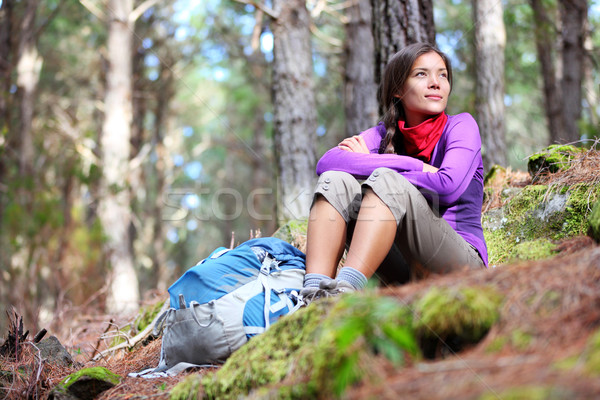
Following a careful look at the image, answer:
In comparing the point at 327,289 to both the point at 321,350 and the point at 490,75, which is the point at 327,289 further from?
the point at 490,75

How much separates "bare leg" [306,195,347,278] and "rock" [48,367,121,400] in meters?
0.98

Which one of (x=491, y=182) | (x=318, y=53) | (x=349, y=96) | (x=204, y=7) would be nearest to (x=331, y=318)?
(x=491, y=182)

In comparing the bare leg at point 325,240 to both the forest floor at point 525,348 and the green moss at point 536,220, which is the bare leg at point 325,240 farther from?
the green moss at point 536,220

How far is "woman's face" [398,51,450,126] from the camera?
8.93 feet

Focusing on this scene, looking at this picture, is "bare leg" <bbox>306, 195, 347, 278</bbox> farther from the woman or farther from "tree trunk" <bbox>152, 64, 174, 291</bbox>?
"tree trunk" <bbox>152, 64, 174, 291</bbox>

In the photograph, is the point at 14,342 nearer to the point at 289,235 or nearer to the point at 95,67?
the point at 289,235

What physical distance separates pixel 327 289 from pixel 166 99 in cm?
1208

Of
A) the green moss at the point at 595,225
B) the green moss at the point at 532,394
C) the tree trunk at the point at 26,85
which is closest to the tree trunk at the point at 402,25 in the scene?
the green moss at the point at 595,225

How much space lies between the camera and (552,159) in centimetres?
311

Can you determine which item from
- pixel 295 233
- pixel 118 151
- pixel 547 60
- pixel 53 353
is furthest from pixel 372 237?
pixel 547 60

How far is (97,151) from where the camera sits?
8180 millimetres

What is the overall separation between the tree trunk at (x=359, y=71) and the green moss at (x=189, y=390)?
636cm

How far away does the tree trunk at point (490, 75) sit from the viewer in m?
6.59

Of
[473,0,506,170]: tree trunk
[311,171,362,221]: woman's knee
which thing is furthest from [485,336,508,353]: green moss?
[473,0,506,170]: tree trunk
